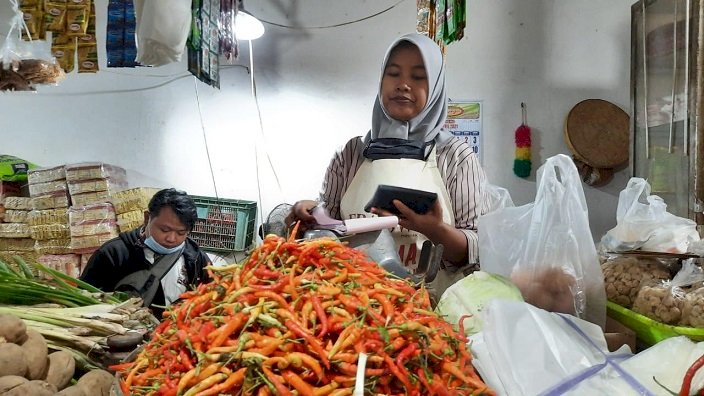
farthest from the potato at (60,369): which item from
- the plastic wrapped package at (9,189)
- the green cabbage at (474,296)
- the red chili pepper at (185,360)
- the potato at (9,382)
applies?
the plastic wrapped package at (9,189)

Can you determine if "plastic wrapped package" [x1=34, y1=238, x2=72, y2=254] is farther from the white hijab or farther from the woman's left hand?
the woman's left hand

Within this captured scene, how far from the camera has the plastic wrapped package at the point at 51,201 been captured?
3.74m

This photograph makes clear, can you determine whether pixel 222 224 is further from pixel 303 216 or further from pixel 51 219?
pixel 303 216

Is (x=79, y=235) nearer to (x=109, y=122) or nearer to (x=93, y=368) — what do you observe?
(x=109, y=122)

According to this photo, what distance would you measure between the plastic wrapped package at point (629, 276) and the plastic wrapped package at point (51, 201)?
357 centimetres

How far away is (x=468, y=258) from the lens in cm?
187

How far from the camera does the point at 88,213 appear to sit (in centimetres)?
367

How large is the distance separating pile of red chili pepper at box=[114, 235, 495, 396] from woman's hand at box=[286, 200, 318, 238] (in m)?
0.68

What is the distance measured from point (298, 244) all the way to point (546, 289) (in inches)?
29.3

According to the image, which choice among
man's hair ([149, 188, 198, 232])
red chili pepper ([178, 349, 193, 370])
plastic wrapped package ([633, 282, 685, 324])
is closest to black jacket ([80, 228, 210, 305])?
man's hair ([149, 188, 198, 232])

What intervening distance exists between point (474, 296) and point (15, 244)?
3.72 m

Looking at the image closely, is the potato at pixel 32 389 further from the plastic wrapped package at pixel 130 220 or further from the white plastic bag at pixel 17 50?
the plastic wrapped package at pixel 130 220

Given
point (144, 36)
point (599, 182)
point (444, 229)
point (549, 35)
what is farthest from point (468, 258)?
point (549, 35)

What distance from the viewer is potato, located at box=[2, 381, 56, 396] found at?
1.12 metres
